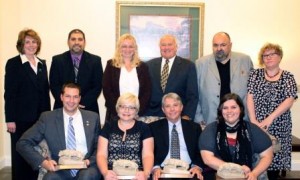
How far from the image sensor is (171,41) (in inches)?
142

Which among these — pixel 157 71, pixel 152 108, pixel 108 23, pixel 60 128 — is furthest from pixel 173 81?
pixel 108 23

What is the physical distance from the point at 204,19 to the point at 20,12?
7.98ft

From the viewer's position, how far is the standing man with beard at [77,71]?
146 inches

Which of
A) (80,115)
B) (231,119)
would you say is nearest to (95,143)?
(80,115)

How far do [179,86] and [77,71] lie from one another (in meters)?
1.07

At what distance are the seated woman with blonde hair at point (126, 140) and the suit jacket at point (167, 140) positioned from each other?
112 mm

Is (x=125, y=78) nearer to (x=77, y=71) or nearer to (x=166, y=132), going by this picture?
(x=77, y=71)

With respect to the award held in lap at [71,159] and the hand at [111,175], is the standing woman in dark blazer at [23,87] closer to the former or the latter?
the award held in lap at [71,159]

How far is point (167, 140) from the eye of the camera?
315cm

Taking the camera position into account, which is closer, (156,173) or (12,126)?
(156,173)

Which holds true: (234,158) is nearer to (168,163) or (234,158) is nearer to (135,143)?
(168,163)

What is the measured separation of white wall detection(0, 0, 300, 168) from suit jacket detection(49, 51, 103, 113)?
1.10m

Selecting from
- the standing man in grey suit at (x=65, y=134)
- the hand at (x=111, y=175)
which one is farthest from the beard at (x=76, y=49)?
the hand at (x=111, y=175)

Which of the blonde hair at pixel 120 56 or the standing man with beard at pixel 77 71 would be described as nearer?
the blonde hair at pixel 120 56
